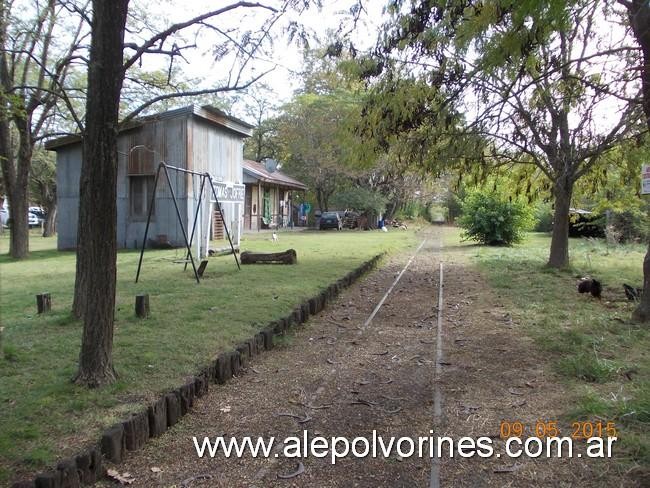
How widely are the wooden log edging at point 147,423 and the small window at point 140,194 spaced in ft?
43.2

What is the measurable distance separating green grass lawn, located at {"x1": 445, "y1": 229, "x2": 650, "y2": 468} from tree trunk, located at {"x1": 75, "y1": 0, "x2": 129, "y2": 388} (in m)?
3.71

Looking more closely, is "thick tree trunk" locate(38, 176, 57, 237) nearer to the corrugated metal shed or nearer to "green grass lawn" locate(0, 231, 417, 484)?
the corrugated metal shed

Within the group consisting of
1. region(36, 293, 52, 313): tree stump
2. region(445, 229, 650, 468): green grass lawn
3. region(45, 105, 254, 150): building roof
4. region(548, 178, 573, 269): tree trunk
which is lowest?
region(445, 229, 650, 468): green grass lawn

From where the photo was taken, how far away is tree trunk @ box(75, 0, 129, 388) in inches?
154

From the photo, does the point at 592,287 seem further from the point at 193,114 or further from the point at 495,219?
the point at 193,114

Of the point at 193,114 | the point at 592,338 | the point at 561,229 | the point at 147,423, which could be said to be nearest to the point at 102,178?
the point at 147,423

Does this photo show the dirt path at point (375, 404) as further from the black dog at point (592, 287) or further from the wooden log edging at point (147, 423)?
the black dog at point (592, 287)

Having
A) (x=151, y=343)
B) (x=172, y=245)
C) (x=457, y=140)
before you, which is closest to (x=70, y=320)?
(x=151, y=343)

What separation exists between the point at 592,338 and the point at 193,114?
1419cm

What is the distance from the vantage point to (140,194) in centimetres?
1809

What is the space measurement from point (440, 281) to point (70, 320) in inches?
303

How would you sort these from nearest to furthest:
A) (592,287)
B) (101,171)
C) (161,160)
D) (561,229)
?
(101,171)
(592,287)
(561,229)
(161,160)

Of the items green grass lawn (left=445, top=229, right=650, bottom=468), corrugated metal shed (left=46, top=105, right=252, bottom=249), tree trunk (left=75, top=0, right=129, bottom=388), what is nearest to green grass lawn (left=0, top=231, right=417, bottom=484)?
tree trunk (left=75, top=0, right=129, bottom=388)

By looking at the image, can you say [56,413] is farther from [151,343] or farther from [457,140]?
[457,140]
